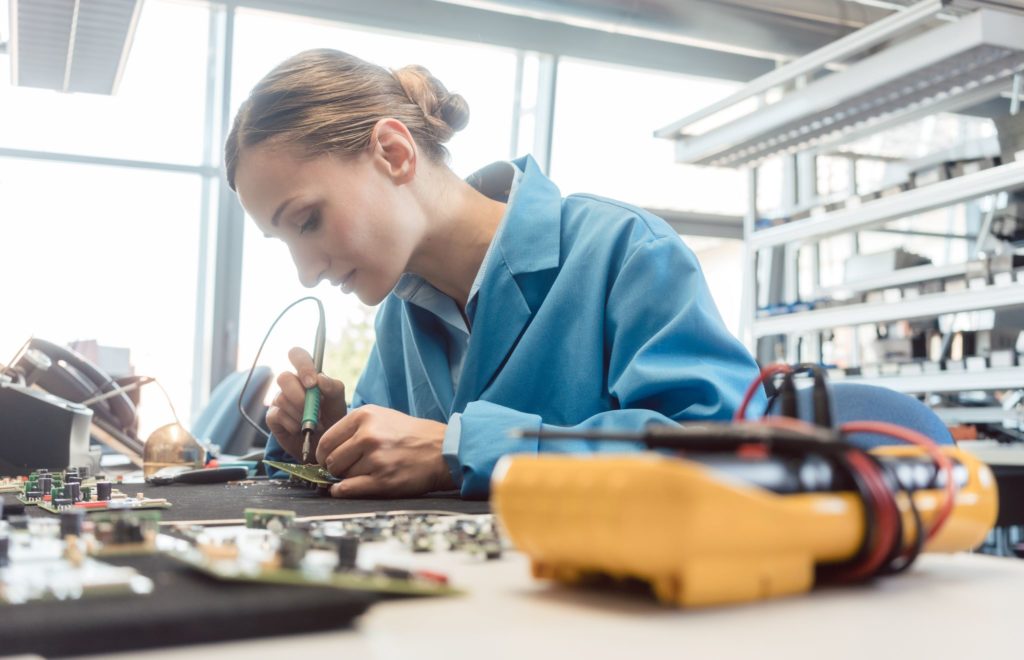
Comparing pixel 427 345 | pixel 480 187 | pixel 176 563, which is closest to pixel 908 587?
pixel 176 563

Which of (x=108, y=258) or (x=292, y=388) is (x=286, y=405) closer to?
(x=292, y=388)

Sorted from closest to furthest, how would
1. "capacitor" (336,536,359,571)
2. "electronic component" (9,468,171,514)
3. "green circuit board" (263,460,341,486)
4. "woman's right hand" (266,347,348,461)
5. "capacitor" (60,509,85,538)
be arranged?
"capacitor" (336,536,359,571), "capacitor" (60,509,85,538), "electronic component" (9,468,171,514), "green circuit board" (263,460,341,486), "woman's right hand" (266,347,348,461)

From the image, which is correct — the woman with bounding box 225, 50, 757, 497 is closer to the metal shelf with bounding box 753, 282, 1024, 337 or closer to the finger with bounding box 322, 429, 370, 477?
the finger with bounding box 322, 429, 370, 477

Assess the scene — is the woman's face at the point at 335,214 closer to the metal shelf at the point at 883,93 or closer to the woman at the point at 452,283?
the woman at the point at 452,283

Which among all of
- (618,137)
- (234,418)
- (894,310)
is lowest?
(234,418)

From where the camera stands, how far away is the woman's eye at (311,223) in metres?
1.38

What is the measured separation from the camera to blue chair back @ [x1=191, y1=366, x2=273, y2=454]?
3.09 metres

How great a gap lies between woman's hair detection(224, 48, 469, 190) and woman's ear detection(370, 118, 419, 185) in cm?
2

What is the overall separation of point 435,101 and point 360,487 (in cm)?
72

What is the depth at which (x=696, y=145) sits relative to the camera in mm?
4379

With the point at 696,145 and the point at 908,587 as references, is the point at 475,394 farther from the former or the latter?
the point at 696,145

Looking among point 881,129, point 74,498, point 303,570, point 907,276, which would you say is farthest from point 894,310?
point 303,570

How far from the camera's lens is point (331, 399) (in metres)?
1.47

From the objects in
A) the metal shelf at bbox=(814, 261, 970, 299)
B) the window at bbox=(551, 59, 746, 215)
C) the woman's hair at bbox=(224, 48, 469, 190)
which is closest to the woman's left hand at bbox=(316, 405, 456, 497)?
the woman's hair at bbox=(224, 48, 469, 190)
